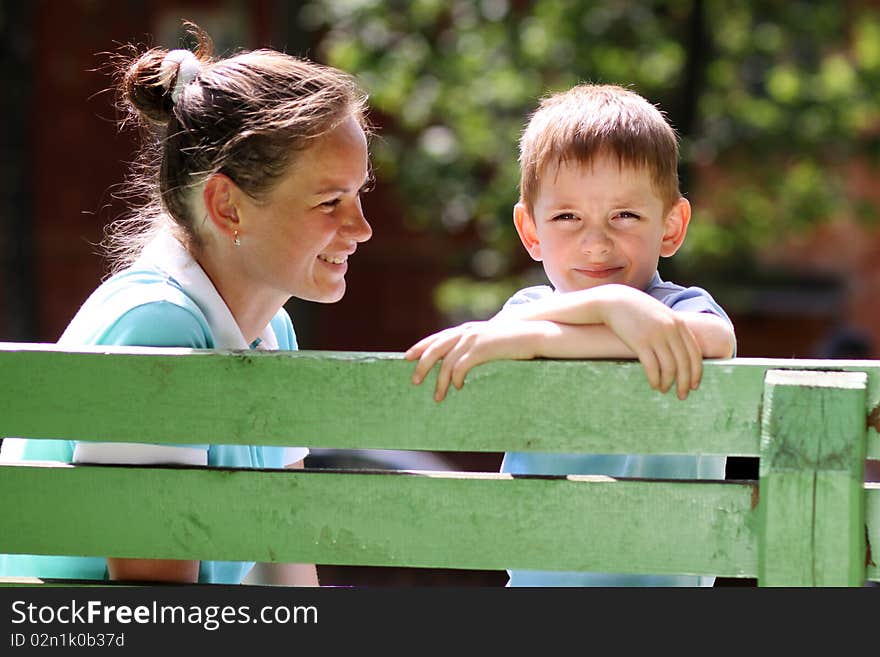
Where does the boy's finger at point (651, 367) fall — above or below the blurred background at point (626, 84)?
below

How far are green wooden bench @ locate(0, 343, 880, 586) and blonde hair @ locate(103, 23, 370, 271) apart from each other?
23.3 inches

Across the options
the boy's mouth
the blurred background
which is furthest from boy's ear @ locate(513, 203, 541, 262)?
the blurred background

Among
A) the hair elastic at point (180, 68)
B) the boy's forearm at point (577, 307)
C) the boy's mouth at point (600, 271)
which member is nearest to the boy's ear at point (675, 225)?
the boy's mouth at point (600, 271)

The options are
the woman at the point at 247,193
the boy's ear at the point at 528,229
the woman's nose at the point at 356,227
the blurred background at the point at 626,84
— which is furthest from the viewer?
the blurred background at the point at 626,84

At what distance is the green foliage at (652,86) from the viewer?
8328 millimetres

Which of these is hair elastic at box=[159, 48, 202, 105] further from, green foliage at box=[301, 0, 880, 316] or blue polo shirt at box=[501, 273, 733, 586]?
green foliage at box=[301, 0, 880, 316]

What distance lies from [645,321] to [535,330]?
0.16 meters

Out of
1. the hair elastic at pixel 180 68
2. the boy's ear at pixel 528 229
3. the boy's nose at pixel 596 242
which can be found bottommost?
the boy's nose at pixel 596 242

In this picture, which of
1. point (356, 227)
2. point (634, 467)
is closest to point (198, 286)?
point (356, 227)

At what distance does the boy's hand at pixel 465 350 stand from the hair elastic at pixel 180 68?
929 mm

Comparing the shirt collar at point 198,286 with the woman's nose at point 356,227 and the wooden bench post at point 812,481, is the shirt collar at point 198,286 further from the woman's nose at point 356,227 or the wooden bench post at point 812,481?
the wooden bench post at point 812,481

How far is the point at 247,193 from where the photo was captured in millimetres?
2355

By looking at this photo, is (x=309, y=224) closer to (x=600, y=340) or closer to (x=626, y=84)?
(x=600, y=340)

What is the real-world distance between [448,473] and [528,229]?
0.80 metres
